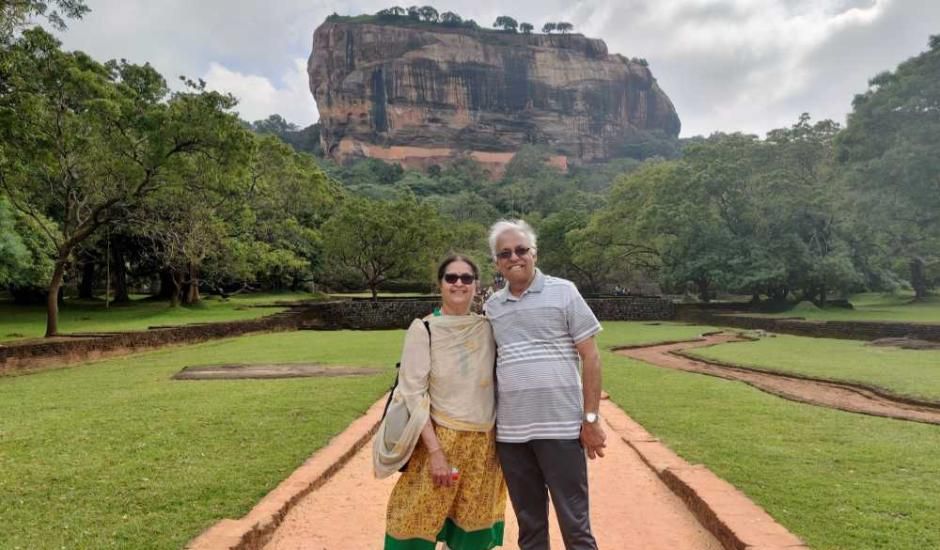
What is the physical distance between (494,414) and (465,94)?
105745mm

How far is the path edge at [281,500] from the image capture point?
3055 mm

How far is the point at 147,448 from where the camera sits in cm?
477

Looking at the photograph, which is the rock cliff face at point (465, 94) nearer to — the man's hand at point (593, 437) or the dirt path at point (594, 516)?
the dirt path at point (594, 516)

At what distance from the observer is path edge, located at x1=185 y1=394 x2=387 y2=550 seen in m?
3.06

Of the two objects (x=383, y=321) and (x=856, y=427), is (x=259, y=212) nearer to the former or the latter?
(x=383, y=321)

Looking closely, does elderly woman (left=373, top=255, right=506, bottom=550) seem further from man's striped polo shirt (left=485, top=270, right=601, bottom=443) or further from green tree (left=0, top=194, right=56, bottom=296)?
green tree (left=0, top=194, right=56, bottom=296)

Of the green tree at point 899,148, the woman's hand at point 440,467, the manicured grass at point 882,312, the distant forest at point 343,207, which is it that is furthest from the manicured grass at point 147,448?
the manicured grass at point 882,312

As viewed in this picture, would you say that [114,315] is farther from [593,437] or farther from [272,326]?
[593,437]

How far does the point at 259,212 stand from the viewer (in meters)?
26.9

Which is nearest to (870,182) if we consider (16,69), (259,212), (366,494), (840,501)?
(840,501)

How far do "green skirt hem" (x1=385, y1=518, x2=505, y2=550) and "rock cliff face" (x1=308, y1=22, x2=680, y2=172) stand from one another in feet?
310

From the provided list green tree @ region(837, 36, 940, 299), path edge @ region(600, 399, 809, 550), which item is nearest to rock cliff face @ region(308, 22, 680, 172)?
green tree @ region(837, 36, 940, 299)

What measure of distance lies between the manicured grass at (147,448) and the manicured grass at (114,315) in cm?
858

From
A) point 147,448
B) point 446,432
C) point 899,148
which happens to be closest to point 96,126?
point 147,448
